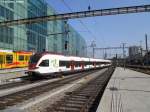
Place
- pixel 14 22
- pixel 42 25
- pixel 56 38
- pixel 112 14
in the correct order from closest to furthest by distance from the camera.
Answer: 1. pixel 112 14
2. pixel 14 22
3. pixel 42 25
4. pixel 56 38

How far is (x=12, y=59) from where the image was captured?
46.1 metres

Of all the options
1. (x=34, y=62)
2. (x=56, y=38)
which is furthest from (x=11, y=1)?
(x=56, y=38)

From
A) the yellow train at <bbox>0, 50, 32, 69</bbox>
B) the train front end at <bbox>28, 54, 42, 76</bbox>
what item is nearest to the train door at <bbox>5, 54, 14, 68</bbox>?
the yellow train at <bbox>0, 50, 32, 69</bbox>

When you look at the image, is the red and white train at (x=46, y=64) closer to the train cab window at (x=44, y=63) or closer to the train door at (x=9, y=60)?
the train cab window at (x=44, y=63)

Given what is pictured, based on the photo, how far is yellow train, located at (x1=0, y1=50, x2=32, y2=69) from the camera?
42.3 m

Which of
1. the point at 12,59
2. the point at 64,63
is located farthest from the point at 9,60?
the point at 64,63

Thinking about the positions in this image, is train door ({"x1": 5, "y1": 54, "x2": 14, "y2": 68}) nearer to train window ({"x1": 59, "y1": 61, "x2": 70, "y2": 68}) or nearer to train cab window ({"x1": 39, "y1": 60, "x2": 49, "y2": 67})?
train window ({"x1": 59, "y1": 61, "x2": 70, "y2": 68})

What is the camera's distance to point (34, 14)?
7269 centimetres

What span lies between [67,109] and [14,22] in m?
31.7

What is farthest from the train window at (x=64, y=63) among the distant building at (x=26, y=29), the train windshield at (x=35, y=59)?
the train windshield at (x=35, y=59)

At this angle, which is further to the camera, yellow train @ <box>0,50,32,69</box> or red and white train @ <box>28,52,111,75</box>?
yellow train @ <box>0,50,32,69</box>

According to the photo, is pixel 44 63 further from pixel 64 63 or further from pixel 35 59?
pixel 64 63

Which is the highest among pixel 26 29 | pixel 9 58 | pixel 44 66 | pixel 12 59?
pixel 26 29

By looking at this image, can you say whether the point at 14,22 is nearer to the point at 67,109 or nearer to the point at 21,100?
the point at 21,100
